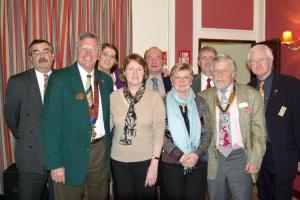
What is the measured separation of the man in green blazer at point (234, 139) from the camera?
2.29 metres

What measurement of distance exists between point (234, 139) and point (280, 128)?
47cm

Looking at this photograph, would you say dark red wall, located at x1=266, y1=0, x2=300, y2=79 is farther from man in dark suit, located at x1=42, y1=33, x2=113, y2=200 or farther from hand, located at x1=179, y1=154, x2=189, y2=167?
man in dark suit, located at x1=42, y1=33, x2=113, y2=200

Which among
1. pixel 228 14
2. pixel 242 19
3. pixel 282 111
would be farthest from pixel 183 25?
pixel 282 111

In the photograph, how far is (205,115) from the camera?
2.40 meters

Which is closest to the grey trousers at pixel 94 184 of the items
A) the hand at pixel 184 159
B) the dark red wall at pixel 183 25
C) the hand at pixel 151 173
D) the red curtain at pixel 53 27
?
the hand at pixel 151 173

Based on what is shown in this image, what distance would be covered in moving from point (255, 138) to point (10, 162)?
3.15 m

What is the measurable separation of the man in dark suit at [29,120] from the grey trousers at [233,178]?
1.51 meters

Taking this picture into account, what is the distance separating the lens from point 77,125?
85.6 inches

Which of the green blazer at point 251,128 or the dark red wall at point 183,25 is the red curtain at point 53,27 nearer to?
the dark red wall at point 183,25

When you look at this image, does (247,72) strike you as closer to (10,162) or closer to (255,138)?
(255,138)

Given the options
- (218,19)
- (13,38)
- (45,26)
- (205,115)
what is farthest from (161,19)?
(205,115)

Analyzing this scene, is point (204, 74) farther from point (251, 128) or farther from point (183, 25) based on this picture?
point (183, 25)

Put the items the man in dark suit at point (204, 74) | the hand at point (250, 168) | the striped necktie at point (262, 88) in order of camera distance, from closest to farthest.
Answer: the hand at point (250, 168)
the striped necktie at point (262, 88)
the man in dark suit at point (204, 74)

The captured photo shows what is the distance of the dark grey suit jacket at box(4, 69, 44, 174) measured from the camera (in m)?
2.50
